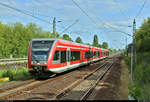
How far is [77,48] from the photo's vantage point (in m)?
18.4

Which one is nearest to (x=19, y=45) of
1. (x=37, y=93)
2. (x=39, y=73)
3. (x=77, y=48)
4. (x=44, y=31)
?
(x=44, y=31)

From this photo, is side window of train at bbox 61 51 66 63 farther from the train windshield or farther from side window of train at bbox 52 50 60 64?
the train windshield

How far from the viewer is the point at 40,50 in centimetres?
1223

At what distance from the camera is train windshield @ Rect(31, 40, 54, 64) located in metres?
11.9

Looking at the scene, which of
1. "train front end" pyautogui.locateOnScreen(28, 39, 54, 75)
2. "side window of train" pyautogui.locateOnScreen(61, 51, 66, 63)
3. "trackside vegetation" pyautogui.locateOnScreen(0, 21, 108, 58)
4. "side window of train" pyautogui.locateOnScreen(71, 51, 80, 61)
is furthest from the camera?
"trackside vegetation" pyautogui.locateOnScreen(0, 21, 108, 58)

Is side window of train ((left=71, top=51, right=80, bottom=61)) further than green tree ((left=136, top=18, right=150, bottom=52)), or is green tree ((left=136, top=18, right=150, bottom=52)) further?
side window of train ((left=71, top=51, right=80, bottom=61))

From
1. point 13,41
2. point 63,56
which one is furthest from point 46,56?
point 13,41

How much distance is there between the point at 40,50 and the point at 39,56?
0.48m

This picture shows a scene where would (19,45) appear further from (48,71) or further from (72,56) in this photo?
(48,71)

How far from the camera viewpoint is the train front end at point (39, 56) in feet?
38.9

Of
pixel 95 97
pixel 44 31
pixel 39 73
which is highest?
pixel 44 31

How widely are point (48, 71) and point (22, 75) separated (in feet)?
11.9

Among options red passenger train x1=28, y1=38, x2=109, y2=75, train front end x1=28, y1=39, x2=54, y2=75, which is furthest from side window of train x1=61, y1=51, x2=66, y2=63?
train front end x1=28, y1=39, x2=54, y2=75

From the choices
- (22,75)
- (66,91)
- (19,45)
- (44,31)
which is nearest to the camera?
(66,91)
